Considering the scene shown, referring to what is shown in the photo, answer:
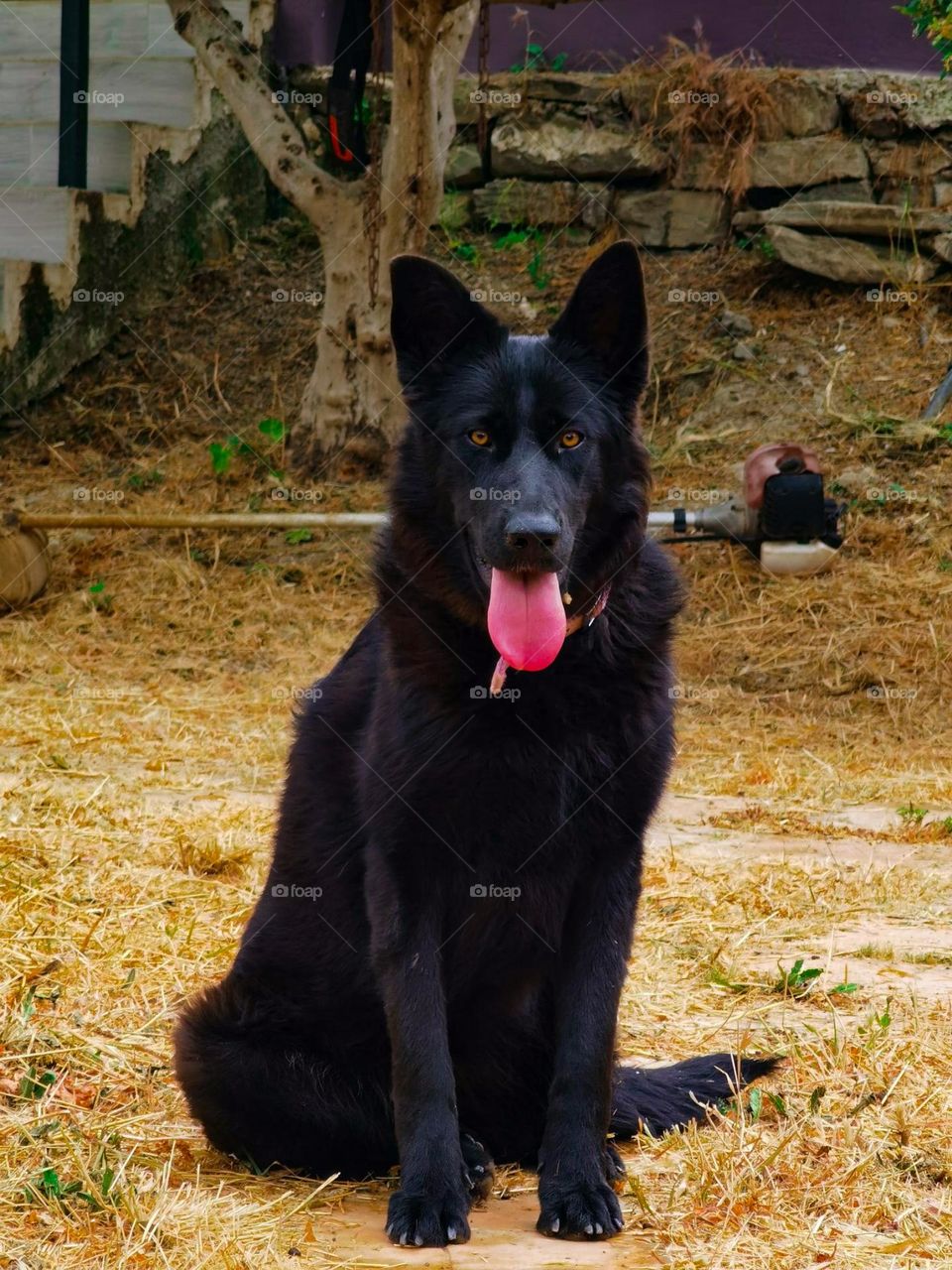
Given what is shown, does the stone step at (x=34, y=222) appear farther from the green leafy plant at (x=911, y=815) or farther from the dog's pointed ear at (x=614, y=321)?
the dog's pointed ear at (x=614, y=321)

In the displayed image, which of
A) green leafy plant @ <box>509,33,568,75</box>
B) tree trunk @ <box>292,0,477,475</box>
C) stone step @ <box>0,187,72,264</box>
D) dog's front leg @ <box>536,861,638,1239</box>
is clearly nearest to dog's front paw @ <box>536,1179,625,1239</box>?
dog's front leg @ <box>536,861,638,1239</box>

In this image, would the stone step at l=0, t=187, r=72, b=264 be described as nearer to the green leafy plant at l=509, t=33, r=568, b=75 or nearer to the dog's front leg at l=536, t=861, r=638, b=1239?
the green leafy plant at l=509, t=33, r=568, b=75

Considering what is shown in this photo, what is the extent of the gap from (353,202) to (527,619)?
6356 mm

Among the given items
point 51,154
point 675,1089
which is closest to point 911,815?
point 675,1089

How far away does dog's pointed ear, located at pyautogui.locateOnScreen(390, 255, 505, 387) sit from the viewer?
2.83 m

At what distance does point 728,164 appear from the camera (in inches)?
384

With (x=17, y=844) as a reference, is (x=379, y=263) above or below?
above

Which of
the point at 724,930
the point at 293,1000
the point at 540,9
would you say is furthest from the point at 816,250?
the point at 293,1000

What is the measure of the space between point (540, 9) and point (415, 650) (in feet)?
28.5

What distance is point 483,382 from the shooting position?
2.75 m

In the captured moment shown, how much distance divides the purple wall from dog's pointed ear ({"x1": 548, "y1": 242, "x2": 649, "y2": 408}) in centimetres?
780

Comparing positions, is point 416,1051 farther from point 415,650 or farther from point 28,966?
point 28,966

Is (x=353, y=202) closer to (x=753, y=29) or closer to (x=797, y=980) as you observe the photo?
(x=753, y=29)

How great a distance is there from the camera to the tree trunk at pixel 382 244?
786 cm
